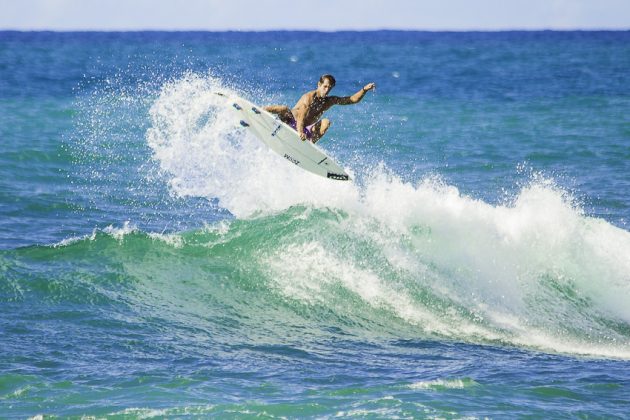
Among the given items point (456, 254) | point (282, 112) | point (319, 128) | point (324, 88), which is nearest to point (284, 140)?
point (282, 112)

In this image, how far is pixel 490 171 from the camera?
81.9 feet

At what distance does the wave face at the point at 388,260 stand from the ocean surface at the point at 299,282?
0.04m

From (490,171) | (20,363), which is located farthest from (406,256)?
(490,171)

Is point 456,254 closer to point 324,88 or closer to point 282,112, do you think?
point 324,88

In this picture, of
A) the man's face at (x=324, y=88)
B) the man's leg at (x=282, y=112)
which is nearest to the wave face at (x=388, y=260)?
the man's leg at (x=282, y=112)

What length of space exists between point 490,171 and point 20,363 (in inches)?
633

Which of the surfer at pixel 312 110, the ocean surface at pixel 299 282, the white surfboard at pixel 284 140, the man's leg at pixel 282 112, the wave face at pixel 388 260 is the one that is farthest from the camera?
the man's leg at pixel 282 112

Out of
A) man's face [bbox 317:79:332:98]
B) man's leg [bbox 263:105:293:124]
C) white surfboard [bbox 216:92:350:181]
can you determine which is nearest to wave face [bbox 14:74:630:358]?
white surfboard [bbox 216:92:350:181]

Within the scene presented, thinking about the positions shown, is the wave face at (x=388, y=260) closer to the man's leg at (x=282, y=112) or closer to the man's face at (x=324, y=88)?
the man's leg at (x=282, y=112)

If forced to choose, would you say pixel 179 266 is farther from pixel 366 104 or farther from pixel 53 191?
pixel 366 104

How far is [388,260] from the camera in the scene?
48.3 ft

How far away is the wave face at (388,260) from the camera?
13.4 meters

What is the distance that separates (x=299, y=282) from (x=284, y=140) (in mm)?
2042

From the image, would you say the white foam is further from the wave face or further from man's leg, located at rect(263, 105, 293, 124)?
man's leg, located at rect(263, 105, 293, 124)
